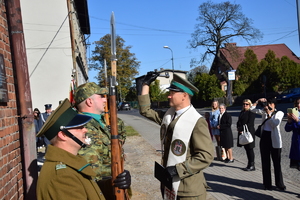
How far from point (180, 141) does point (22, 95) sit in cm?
171

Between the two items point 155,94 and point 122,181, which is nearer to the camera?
point 122,181

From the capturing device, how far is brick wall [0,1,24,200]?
108 inches

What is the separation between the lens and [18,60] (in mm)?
3262

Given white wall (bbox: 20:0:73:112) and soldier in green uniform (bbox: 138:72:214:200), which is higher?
white wall (bbox: 20:0:73:112)

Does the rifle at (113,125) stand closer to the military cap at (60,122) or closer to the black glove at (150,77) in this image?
the military cap at (60,122)

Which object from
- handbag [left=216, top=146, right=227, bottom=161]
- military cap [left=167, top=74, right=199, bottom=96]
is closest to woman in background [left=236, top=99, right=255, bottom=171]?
handbag [left=216, top=146, right=227, bottom=161]

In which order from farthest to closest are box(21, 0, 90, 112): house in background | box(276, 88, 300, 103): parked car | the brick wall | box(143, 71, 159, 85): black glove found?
box(276, 88, 300, 103): parked car
box(21, 0, 90, 112): house in background
box(143, 71, 159, 85): black glove
the brick wall

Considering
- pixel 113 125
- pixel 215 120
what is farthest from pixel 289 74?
pixel 113 125

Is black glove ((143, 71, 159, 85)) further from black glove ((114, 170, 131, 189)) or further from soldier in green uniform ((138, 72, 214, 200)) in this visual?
black glove ((114, 170, 131, 189))

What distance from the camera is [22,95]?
327 cm

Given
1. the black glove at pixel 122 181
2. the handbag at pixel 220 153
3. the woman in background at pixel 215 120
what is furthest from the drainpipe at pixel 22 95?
the woman in background at pixel 215 120

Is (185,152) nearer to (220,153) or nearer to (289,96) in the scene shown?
(220,153)

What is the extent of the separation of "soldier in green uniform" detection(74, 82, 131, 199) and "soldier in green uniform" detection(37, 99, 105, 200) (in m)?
0.78

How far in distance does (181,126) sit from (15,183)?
67.4 inches
